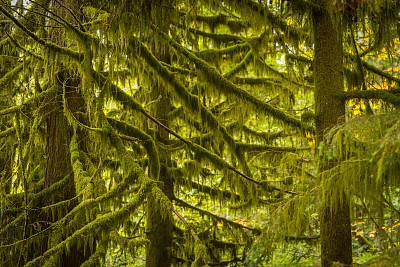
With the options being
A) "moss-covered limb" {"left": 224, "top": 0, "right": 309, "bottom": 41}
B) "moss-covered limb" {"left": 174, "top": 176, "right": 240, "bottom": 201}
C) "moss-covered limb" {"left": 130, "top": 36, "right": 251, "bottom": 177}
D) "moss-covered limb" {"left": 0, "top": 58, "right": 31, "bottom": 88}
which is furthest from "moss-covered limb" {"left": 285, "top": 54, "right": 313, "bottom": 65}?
"moss-covered limb" {"left": 0, "top": 58, "right": 31, "bottom": 88}

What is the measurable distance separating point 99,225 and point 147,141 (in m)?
1.79

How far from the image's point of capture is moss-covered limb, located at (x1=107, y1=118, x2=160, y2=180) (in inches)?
191

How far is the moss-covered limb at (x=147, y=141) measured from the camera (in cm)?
485

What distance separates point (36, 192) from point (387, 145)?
4.87 m

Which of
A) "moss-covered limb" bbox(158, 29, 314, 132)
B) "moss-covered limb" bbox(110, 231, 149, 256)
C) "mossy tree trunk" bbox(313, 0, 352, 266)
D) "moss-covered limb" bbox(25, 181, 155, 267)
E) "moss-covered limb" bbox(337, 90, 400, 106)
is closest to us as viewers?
"moss-covered limb" bbox(25, 181, 155, 267)

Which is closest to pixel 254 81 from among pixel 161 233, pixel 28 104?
pixel 161 233

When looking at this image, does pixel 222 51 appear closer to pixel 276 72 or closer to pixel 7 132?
pixel 276 72

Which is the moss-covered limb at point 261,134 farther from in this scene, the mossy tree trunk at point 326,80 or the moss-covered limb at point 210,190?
the mossy tree trunk at point 326,80

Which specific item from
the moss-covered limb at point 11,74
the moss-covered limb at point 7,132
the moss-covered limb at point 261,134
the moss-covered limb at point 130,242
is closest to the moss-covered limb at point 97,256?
the moss-covered limb at point 130,242

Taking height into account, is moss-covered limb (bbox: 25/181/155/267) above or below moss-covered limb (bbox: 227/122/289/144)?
below

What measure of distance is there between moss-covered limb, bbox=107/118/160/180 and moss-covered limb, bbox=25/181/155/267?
1.15 m

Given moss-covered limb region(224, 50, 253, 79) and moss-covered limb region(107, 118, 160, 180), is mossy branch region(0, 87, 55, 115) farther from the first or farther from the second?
moss-covered limb region(224, 50, 253, 79)

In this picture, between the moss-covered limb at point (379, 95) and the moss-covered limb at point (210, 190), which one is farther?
the moss-covered limb at point (210, 190)

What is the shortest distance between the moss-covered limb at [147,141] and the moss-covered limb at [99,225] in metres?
1.15
